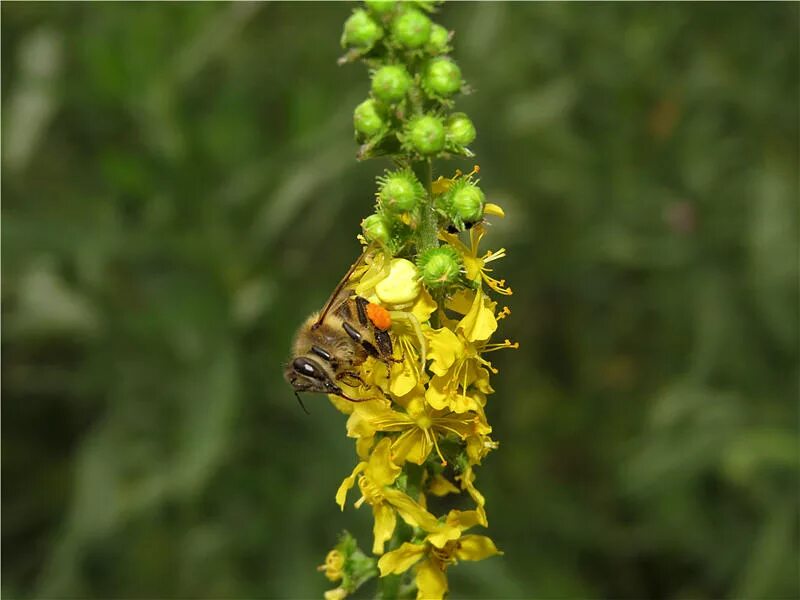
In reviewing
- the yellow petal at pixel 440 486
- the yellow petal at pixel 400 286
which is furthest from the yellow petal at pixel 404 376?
the yellow petal at pixel 440 486

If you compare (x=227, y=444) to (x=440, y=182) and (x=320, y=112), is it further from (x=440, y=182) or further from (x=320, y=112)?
(x=440, y=182)

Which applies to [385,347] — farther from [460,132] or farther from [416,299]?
[460,132]

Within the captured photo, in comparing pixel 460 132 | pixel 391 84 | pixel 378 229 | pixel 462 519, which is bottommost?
pixel 462 519

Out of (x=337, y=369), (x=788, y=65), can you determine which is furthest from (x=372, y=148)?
(x=788, y=65)

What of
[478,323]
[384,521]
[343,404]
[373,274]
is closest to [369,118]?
[373,274]

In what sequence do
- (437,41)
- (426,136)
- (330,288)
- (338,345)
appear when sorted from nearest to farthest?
(426,136)
(437,41)
(338,345)
(330,288)

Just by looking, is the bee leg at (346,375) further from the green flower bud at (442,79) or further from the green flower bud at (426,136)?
the green flower bud at (442,79)
